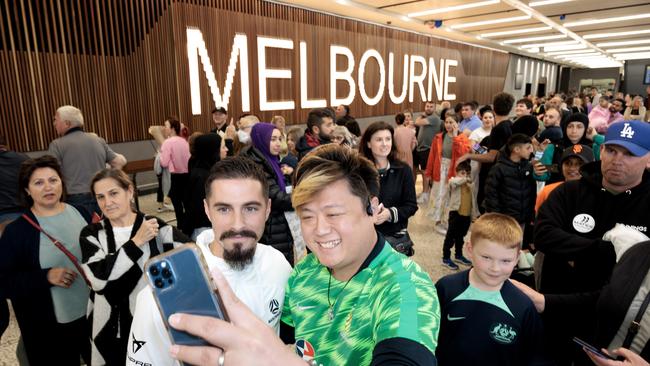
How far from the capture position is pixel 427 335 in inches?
30.0

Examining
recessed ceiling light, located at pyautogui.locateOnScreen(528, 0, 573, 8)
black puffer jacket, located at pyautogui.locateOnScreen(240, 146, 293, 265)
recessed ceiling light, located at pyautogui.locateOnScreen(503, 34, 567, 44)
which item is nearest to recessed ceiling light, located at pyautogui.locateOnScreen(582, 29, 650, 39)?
recessed ceiling light, located at pyautogui.locateOnScreen(503, 34, 567, 44)

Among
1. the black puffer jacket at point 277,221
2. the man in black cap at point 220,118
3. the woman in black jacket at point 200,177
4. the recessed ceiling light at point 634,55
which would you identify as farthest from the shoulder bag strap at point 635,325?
the recessed ceiling light at point 634,55

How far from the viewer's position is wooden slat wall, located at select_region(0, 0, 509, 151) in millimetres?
5395

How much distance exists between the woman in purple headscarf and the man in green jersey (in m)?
1.78

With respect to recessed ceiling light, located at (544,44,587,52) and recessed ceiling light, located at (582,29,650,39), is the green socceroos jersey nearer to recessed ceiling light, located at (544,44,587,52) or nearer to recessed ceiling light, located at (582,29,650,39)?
recessed ceiling light, located at (582,29,650,39)

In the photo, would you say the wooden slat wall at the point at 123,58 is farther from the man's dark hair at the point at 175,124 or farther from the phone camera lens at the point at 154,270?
the phone camera lens at the point at 154,270

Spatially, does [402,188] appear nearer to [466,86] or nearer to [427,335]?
[427,335]

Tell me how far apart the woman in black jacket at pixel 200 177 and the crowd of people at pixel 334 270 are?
9 cm

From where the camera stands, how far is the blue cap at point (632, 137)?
1.61 meters

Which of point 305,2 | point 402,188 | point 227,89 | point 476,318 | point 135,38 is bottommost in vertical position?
point 476,318

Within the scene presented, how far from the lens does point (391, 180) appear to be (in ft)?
9.52

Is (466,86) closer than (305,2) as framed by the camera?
No

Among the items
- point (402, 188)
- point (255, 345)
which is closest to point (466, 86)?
point (402, 188)

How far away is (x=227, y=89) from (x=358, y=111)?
14.5 ft
